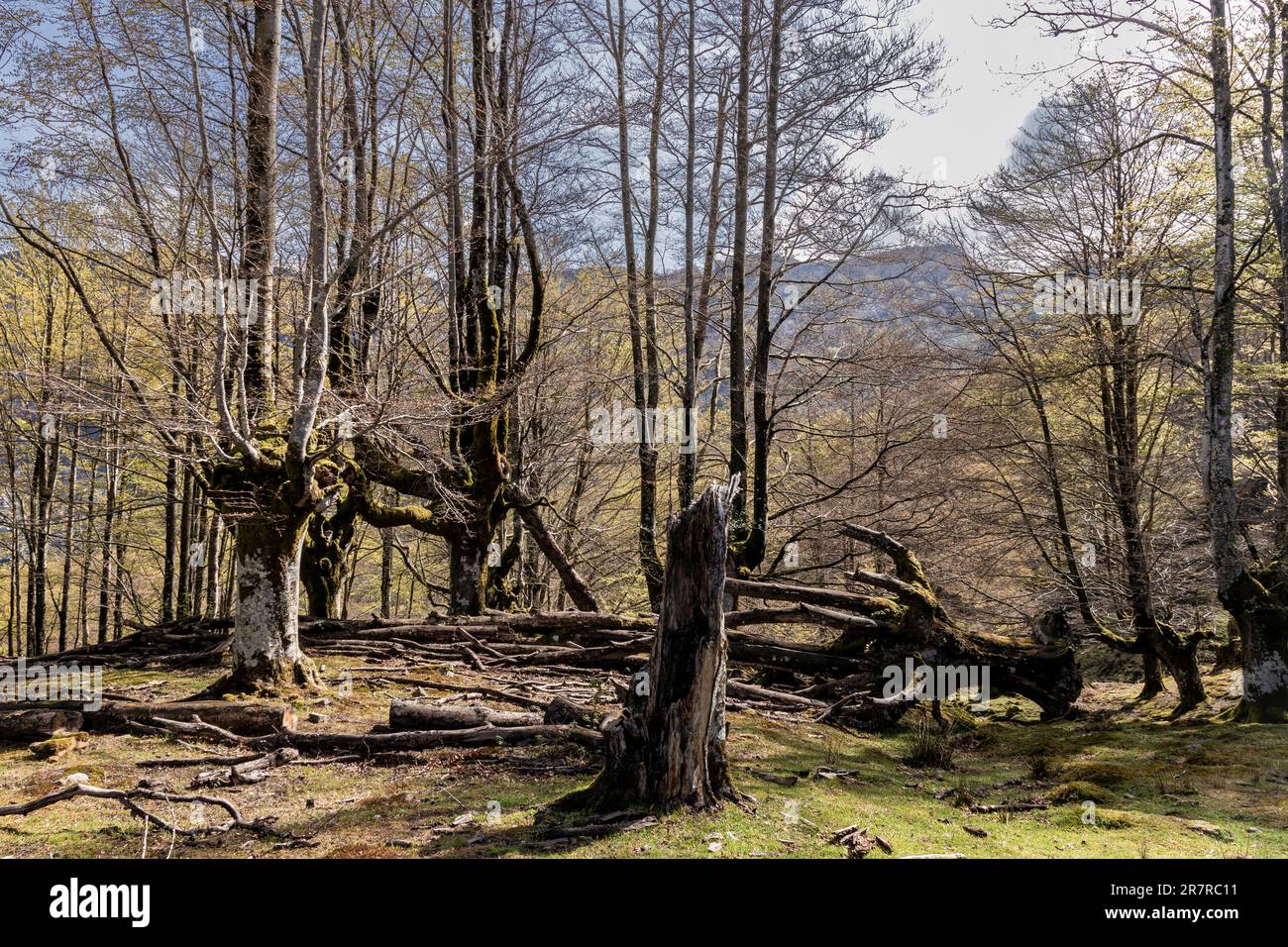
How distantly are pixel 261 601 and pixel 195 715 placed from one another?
43.4 inches

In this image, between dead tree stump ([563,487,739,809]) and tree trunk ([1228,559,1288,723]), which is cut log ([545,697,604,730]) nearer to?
dead tree stump ([563,487,739,809])

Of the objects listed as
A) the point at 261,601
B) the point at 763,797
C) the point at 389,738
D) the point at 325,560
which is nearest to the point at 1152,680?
the point at 763,797

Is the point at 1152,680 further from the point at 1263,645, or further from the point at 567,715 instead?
the point at 567,715

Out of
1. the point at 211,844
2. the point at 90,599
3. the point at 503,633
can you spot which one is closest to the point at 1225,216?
the point at 503,633

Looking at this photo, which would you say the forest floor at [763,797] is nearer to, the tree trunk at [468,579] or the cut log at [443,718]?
the cut log at [443,718]

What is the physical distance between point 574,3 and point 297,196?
7110 mm

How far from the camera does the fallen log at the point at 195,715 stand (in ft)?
19.9

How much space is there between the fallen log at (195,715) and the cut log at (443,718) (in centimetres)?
89

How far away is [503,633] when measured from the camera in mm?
10125

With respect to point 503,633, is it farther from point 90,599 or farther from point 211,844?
point 90,599

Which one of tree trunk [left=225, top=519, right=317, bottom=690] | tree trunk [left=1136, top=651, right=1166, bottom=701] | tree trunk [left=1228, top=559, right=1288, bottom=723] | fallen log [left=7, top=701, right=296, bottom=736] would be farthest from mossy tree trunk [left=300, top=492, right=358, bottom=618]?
tree trunk [left=1136, top=651, right=1166, bottom=701]

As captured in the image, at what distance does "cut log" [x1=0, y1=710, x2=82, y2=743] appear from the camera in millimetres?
5785

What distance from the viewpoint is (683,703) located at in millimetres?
4242

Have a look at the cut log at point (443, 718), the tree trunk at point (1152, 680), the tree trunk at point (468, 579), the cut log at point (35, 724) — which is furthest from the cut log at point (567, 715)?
the tree trunk at point (1152, 680)
